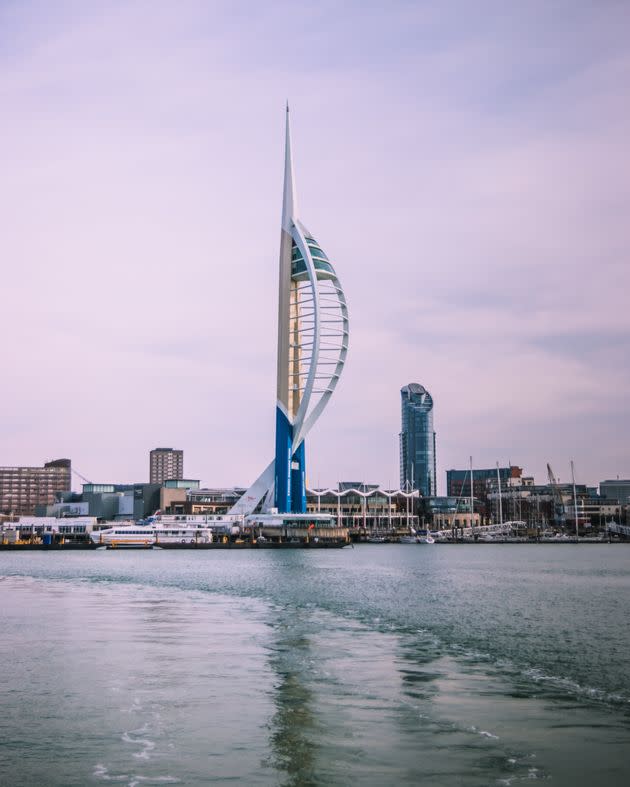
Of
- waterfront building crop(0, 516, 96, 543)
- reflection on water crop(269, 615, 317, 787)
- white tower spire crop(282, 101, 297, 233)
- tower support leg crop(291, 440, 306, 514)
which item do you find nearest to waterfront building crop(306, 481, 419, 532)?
waterfront building crop(0, 516, 96, 543)

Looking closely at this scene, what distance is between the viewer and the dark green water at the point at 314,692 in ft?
42.1

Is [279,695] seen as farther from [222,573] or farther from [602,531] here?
[602,531]

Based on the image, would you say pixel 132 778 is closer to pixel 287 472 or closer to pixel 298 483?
pixel 287 472

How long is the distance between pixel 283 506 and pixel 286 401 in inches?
527

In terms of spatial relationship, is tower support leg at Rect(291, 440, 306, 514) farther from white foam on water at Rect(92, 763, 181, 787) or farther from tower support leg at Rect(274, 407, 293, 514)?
white foam on water at Rect(92, 763, 181, 787)

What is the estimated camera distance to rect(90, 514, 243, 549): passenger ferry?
4311 inches

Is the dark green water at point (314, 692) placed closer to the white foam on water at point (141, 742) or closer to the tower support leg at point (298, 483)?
the white foam on water at point (141, 742)

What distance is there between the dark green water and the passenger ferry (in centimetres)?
7331

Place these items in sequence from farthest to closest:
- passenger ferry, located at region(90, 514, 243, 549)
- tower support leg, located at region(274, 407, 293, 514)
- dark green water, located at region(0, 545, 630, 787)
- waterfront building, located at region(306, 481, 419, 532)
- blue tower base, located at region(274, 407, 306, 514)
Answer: waterfront building, located at region(306, 481, 419, 532), blue tower base, located at region(274, 407, 306, 514), tower support leg, located at region(274, 407, 293, 514), passenger ferry, located at region(90, 514, 243, 549), dark green water, located at region(0, 545, 630, 787)

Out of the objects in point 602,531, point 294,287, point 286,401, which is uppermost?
point 294,287

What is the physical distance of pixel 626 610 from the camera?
115ft

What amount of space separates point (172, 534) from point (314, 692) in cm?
10053

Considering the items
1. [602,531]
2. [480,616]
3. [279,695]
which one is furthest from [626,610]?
[602,531]

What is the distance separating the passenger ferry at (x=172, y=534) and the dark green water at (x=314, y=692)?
73.3 m
